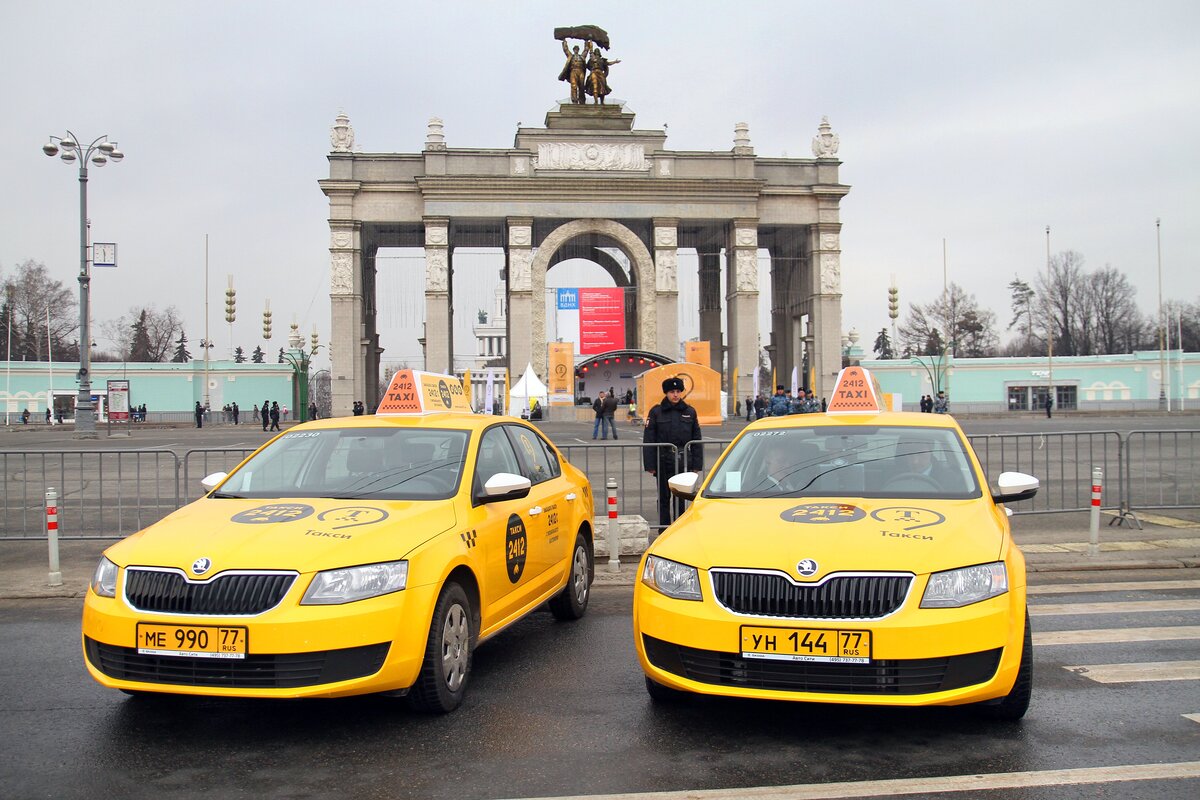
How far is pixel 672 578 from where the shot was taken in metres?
4.90

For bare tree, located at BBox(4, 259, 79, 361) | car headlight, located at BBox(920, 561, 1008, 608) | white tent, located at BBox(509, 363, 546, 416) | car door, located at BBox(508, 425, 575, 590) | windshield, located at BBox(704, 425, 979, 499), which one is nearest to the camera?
car headlight, located at BBox(920, 561, 1008, 608)

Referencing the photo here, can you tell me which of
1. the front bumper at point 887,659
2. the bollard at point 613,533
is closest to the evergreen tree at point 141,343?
the bollard at point 613,533

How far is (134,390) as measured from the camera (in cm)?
6500

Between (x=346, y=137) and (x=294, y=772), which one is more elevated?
(x=346, y=137)

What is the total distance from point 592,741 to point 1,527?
10.3 m

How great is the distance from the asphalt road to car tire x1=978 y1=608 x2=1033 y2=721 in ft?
0.26

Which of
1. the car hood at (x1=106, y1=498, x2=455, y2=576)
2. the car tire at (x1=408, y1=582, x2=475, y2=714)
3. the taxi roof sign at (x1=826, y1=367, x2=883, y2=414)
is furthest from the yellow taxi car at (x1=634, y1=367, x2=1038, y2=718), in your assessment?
the taxi roof sign at (x1=826, y1=367, x2=883, y2=414)

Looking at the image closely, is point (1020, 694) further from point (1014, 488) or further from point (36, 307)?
point (36, 307)

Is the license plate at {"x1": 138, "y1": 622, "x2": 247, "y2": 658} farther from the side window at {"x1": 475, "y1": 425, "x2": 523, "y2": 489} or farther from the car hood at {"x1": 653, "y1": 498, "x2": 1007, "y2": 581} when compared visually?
the car hood at {"x1": 653, "y1": 498, "x2": 1007, "y2": 581}

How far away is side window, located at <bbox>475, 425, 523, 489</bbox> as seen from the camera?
20.3 ft

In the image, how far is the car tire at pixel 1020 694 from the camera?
4.78 metres

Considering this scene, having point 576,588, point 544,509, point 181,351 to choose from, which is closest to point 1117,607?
point 576,588

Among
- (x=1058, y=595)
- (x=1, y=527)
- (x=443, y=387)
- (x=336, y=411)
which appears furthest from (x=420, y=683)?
(x=336, y=411)

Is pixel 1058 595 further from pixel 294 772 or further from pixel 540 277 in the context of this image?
pixel 540 277
